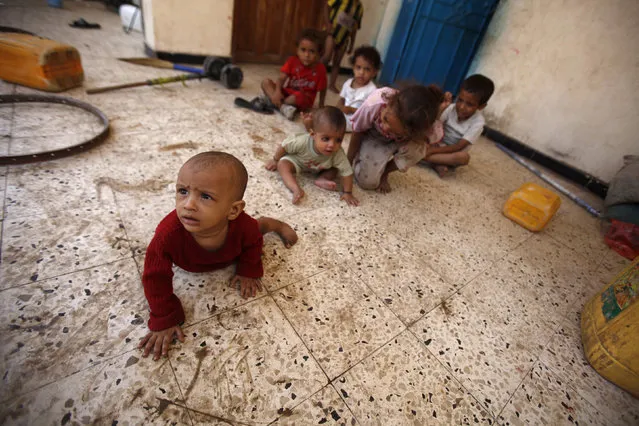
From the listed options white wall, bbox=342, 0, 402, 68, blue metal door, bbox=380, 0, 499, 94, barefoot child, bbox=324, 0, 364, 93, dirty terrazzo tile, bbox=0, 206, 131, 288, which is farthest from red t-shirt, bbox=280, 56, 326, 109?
dirty terrazzo tile, bbox=0, 206, 131, 288

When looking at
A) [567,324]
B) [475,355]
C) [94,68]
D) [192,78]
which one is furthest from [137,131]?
[567,324]

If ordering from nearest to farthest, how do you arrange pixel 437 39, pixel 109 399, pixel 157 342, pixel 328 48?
pixel 109 399, pixel 157 342, pixel 328 48, pixel 437 39

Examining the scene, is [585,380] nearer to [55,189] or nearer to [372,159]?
[372,159]

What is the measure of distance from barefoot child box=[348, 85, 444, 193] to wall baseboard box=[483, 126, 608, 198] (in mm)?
2410

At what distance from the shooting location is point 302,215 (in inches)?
68.5

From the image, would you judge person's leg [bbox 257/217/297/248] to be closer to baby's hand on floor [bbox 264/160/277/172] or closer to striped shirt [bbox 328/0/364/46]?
baby's hand on floor [bbox 264/160/277/172]

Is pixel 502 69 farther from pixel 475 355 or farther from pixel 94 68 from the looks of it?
pixel 94 68

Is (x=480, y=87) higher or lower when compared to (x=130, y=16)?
higher

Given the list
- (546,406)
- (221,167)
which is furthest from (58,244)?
(546,406)

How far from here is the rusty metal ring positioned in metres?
1.54

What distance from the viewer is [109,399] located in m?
0.84

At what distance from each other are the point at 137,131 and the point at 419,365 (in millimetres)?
2251

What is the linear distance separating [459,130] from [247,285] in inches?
92.0

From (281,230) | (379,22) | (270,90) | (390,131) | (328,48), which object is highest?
(379,22)
